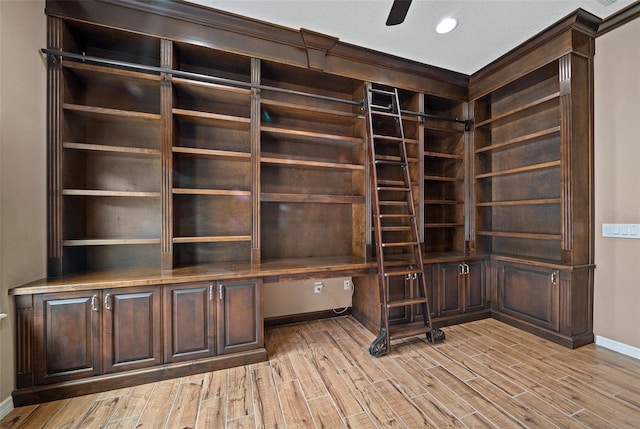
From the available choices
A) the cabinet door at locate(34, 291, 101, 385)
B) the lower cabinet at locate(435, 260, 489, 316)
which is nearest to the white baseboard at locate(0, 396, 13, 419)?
the cabinet door at locate(34, 291, 101, 385)

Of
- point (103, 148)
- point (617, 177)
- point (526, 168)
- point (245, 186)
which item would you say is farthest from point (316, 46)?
point (617, 177)

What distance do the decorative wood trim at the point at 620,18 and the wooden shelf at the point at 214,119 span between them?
3465 millimetres

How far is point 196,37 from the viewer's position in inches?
90.4

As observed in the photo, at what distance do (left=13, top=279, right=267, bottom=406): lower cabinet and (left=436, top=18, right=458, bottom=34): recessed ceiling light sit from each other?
286 cm

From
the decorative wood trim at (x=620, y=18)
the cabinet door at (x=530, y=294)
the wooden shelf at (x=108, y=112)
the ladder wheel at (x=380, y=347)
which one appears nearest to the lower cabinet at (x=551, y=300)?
the cabinet door at (x=530, y=294)

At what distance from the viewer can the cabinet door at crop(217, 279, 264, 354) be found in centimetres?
214

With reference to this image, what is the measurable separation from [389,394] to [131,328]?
1941mm

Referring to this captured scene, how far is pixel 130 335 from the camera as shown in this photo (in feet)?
6.34

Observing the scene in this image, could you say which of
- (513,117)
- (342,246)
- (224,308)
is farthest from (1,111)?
(513,117)

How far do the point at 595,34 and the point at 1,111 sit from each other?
489cm

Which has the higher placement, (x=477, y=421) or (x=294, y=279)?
(x=294, y=279)

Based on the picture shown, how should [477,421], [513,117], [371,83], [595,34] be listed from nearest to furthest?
1. [477,421]
2. [595,34]
3. [371,83]
4. [513,117]

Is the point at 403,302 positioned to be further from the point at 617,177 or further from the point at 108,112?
the point at 108,112

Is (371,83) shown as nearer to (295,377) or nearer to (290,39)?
(290,39)
